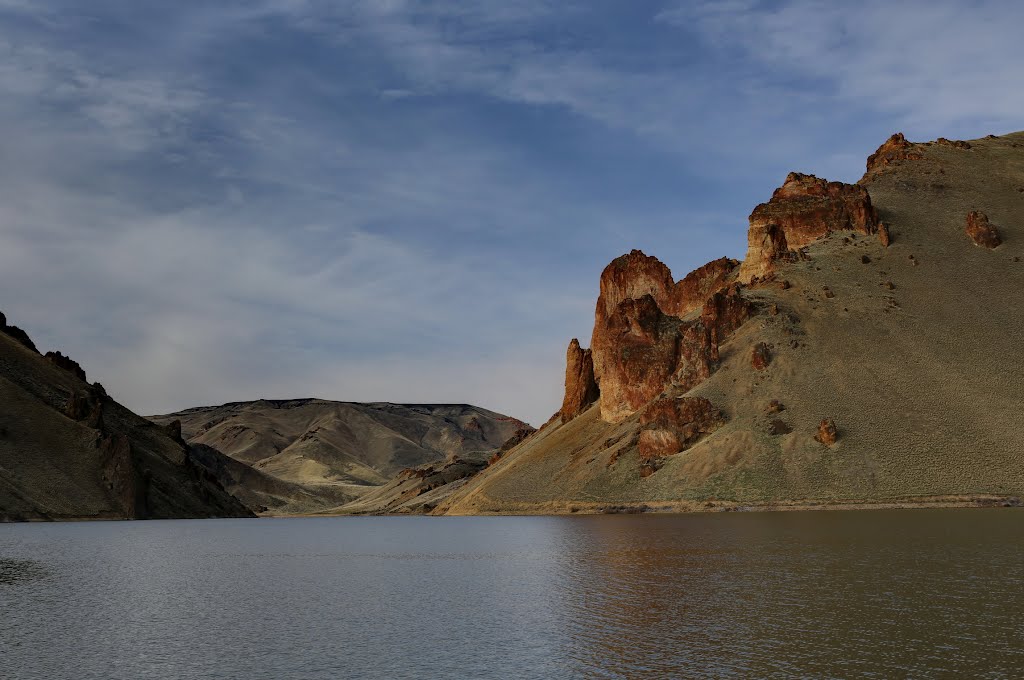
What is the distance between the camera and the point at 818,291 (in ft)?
504

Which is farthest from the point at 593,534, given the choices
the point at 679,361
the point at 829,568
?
the point at 679,361

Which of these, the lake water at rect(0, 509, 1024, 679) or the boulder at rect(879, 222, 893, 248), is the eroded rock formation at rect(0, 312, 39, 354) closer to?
the lake water at rect(0, 509, 1024, 679)

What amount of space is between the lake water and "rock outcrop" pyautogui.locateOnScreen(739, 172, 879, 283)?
102 meters

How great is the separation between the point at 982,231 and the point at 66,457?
172642 millimetres

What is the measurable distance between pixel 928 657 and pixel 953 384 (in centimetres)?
11108

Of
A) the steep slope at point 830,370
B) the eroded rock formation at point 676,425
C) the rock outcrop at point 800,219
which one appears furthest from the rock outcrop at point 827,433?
the rock outcrop at point 800,219

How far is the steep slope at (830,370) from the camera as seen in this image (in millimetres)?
114875

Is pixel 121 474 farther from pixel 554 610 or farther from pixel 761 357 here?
pixel 554 610

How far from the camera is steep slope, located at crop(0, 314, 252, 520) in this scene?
141 m

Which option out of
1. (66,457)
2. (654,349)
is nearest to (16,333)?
(66,457)

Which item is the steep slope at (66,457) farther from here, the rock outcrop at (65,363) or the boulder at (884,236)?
the boulder at (884,236)

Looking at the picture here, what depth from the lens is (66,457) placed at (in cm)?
14975

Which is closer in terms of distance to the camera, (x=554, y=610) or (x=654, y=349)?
(x=554, y=610)

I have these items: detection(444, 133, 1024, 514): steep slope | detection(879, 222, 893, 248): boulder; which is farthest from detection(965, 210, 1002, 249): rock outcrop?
detection(879, 222, 893, 248): boulder
